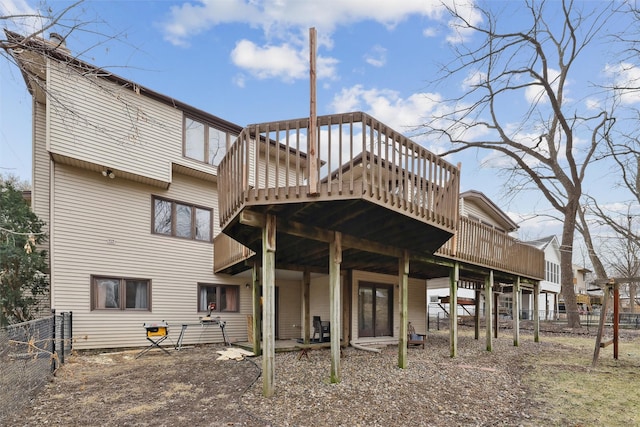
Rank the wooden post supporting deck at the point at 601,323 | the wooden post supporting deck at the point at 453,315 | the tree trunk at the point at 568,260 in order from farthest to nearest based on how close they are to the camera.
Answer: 1. the tree trunk at the point at 568,260
2. the wooden post supporting deck at the point at 453,315
3. the wooden post supporting deck at the point at 601,323

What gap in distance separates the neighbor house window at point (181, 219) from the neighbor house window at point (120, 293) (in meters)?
1.68

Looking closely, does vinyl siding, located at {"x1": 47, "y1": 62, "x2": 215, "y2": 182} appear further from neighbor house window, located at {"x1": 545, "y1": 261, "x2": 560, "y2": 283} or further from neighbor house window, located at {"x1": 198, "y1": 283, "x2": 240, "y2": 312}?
neighbor house window, located at {"x1": 545, "y1": 261, "x2": 560, "y2": 283}

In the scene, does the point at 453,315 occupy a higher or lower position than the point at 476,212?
lower

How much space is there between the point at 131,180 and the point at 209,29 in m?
5.03

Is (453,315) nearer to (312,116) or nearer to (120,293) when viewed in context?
(312,116)

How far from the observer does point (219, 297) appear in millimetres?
13141

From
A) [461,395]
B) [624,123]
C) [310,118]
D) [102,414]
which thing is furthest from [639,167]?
[102,414]

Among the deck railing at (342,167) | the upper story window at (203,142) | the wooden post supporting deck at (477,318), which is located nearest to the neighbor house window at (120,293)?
the upper story window at (203,142)

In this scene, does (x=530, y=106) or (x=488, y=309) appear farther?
(x=530, y=106)

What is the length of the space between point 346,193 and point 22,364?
5.14 m

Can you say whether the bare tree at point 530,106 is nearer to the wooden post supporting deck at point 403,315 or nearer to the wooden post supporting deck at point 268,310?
the wooden post supporting deck at point 403,315

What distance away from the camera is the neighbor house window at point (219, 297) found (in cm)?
1273

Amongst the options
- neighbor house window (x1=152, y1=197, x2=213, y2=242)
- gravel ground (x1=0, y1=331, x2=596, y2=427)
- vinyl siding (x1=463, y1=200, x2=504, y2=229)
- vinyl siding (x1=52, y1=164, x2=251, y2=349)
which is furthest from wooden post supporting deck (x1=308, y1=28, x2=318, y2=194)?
vinyl siding (x1=463, y1=200, x2=504, y2=229)

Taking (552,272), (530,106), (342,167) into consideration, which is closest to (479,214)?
(530,106)
